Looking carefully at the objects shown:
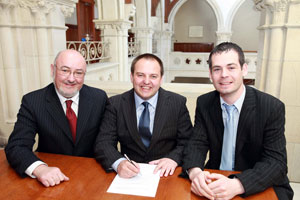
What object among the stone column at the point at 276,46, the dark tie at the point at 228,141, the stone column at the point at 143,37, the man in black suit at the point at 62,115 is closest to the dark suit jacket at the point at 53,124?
the man in black suit at the point at 62,115

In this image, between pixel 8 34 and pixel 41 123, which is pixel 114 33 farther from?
pixel 41 123

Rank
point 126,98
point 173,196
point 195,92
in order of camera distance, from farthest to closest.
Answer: point 195,92 → point 126,98 → point 173,196

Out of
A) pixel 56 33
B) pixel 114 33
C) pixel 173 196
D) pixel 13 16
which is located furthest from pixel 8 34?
pixel 114 33

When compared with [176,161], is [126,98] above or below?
above

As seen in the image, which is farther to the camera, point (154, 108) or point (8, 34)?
point (8, 34)

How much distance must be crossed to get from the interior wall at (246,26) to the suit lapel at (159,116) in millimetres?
14019

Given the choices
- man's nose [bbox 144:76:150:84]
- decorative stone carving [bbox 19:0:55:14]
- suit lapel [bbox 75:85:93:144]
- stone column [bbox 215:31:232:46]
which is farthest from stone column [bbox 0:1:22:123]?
stone column [bbox 215:31:232:46]

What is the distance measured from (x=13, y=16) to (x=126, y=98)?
231cm

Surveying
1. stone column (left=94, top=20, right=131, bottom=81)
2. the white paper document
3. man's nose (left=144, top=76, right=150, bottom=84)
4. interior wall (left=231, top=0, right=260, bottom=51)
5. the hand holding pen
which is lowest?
the white paper document

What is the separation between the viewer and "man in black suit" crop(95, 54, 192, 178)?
1732mm

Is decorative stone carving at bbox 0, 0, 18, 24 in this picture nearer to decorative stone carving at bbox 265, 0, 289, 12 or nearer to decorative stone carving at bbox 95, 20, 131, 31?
decorative stone carving at bbox 265, 0, 289, 12

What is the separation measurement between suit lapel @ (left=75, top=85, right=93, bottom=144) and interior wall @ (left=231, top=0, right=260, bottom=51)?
14216 millimetres

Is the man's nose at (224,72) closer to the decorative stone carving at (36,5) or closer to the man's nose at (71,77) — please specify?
the man's nose at (71,77)

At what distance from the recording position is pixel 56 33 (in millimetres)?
3529
